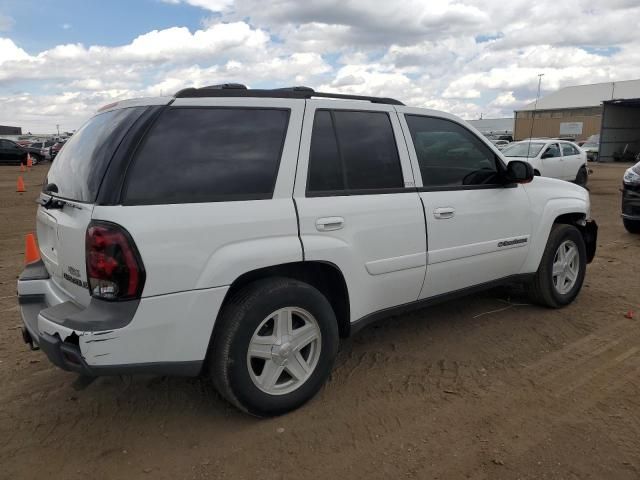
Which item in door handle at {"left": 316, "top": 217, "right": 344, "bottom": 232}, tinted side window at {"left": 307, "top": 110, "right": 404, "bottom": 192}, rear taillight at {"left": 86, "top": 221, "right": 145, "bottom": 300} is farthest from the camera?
tinted side window at {"left": 307, "top": 110, "right": 404, "bottom": 192}

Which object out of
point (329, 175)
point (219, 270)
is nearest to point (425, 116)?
point (329, 175)

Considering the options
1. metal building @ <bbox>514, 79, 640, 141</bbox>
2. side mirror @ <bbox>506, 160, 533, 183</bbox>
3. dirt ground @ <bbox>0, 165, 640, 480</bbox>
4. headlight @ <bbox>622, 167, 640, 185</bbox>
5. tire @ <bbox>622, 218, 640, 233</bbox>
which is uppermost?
metal building @ <bbox>514, 79, 640, 141</bbox>

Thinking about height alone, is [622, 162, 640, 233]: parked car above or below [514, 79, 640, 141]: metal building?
below

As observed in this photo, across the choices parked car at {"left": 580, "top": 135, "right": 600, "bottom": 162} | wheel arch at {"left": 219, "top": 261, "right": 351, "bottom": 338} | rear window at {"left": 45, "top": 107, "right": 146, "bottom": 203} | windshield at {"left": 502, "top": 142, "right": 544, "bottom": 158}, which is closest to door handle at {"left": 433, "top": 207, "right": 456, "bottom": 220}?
wheel arch at {"left": 219, "top": 261, "right": 351, "bottom": 338}

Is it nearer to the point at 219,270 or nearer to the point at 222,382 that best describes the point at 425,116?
the point at 219,270

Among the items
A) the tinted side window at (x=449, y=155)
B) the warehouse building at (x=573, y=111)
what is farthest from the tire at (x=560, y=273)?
the warehouse building at (x=573, y=111)

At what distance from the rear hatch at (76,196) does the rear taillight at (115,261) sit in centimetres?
11

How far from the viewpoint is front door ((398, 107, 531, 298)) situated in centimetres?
378

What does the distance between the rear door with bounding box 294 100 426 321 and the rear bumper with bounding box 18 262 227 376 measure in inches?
28.9

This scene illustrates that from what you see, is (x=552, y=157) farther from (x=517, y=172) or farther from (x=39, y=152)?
(x=39, y=152)

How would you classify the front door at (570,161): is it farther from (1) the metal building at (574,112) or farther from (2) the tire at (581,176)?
(1) the metal building at (574,112)

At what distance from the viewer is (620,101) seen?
32000 mm

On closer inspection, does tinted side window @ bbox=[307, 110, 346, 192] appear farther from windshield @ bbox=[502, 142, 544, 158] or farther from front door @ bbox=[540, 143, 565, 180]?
front door @ bbox=[540, 143, 565, 180]

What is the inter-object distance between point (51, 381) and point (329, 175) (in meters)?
2.32
